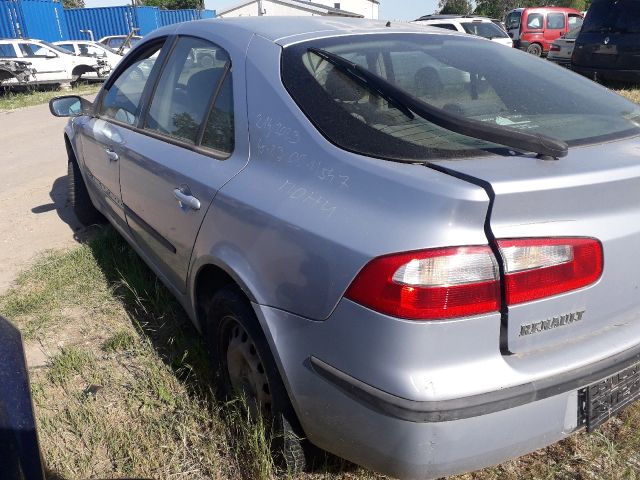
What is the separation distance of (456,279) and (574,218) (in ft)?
1.25

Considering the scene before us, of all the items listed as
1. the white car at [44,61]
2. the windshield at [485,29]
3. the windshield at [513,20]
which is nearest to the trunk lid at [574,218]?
the windshield at [485,29]

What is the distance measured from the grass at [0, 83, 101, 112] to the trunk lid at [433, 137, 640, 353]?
15.3m

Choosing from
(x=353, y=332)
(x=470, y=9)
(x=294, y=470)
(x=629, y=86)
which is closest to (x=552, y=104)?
(x=353, y=332)

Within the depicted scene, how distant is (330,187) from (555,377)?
827 millimetres

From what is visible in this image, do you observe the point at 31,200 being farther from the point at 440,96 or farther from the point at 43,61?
the point at 43,61

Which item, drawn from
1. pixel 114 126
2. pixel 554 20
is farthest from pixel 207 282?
pixel 554 20

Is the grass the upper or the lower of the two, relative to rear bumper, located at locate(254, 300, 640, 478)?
lower

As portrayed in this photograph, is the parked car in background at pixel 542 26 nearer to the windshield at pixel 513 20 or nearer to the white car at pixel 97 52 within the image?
the windshield at pixel 513 20

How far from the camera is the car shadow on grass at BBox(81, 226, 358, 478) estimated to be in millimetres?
2234

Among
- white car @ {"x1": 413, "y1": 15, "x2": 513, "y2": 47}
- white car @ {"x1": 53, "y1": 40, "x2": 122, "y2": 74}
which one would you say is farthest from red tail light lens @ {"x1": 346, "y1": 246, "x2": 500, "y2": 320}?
white car @ {"x1": 53, "y1": 40, "x2": 122, "y2": 74}

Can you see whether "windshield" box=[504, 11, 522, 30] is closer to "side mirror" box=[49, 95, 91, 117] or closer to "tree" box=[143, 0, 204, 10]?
"side mirror" box=[49, 95, 91, 117]

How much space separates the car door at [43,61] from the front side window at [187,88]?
1621 centimetres

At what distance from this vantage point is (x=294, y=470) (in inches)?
79.1

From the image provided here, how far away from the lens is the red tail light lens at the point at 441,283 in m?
1.46
